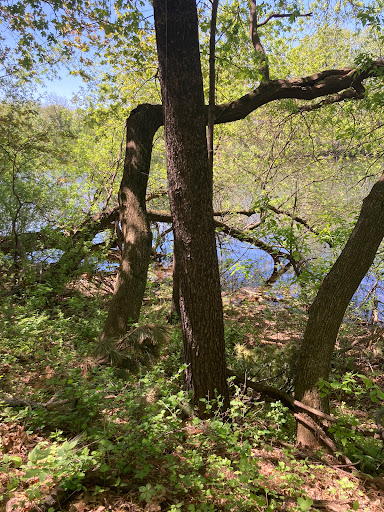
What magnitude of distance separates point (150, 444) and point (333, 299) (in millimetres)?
2346

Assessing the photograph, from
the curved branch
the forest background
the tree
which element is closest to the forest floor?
the forest background

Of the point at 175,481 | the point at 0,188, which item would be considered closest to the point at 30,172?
the point at 0,188

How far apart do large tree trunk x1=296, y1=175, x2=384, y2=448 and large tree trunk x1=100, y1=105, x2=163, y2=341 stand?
2318 millimetres

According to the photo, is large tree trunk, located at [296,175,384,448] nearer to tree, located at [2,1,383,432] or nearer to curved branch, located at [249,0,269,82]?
tree, located at [2,1,383,432]

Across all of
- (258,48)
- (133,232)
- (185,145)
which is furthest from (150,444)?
(258,48)

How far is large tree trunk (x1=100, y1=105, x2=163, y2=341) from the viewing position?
432 cm

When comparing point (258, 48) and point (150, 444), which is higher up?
point (258, 48)

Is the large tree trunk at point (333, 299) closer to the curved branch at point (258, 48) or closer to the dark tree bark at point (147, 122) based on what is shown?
the dark tree bark at point (147, 122)

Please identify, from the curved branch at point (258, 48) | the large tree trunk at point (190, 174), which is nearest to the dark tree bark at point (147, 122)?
the curved branch at point (258, 48)

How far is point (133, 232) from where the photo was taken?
14.3 ft

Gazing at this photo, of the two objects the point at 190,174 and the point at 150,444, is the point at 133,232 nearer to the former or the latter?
the point at 190,174

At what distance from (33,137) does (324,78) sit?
604cm

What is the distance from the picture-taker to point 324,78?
5168 millimetres

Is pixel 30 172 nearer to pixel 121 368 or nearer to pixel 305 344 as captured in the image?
pixel 121 368
